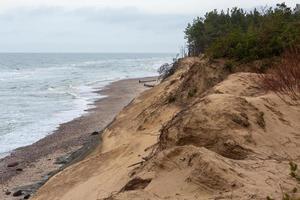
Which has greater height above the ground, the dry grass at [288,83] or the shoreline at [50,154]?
the dry grass at [288,83]

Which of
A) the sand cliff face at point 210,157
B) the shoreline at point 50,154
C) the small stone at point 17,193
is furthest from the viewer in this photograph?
the shoreline at point 50,154

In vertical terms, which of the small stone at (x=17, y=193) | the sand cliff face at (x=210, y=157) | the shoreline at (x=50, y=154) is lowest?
the shoreline at (x=50, y=154)

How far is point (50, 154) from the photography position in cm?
1886

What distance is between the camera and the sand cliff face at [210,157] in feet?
16.6

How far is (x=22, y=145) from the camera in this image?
20.9 meters

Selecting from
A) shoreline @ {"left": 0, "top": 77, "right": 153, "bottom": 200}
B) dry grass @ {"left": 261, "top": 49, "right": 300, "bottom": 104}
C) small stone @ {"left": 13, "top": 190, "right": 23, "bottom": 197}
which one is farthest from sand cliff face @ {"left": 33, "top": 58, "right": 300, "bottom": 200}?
shoreline @ {"left": 0, "top": 77, "right": 153, "bottom": 200}

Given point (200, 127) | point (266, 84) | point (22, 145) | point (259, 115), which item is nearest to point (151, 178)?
point (200, 127)

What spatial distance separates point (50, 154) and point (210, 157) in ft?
46.7

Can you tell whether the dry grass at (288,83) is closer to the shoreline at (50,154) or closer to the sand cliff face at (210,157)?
the sand cliff face at (210,157)

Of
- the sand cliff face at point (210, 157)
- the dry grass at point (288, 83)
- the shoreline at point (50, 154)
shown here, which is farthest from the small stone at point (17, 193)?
the dry grass at point (288, 83)

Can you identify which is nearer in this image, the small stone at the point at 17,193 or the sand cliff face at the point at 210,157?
the sand cliff face at the point at 210,157

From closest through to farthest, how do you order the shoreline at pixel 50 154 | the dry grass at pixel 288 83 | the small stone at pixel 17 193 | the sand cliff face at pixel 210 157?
1. the sand cliff face at pixel 210 157
2. the dry grass at pixel 288 83
3. the small stone at pixel 17 193
4. the shoreline at pixel 50 154

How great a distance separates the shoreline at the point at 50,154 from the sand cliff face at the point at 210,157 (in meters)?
4.01

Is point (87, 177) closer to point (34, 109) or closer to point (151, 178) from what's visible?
point (151, 178)
